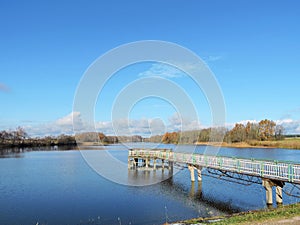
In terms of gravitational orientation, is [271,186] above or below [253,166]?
below

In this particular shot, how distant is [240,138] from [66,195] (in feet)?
281

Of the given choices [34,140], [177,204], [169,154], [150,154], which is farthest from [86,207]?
[34,140]

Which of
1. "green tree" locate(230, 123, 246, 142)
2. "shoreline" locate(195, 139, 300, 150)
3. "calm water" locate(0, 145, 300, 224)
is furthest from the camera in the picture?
"green tree" locate(230, 123, 246, 142)

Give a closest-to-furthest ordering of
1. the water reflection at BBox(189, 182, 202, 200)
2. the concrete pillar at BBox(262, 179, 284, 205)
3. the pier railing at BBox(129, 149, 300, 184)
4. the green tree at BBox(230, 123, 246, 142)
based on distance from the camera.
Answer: the pier railing at BBox(129, 149, 300, 184), the concrete pillar at BBox(262, 179, 284, 205), the water reflection at BBox(189, 182, 202, 200), the green tree at BBox(230, 123, 246, 142)

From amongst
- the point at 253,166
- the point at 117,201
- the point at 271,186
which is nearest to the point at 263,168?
the point at 253,166

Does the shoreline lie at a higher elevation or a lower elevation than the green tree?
lower

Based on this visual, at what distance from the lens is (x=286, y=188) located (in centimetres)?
2203

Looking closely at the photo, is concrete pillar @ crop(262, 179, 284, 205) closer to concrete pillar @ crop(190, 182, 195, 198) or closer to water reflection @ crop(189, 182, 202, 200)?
water reflection @ crop(189, 182, 202, 200)

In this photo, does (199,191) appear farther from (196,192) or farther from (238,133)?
(238,133)

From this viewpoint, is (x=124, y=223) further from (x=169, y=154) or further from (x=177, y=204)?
(x=169, y=154)

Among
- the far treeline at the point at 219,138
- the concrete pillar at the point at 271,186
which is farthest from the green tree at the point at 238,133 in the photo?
the concrete pillar at the point at 271,186

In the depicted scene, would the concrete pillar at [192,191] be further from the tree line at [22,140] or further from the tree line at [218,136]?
the tree line at [22,140]

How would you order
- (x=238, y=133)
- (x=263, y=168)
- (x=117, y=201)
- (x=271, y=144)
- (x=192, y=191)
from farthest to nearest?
1. (x=238, y=133)
2. (x=271, y=144)
3. (x=192, y=191)
4. (x=117, y=201)
5. (x=263, y=168)

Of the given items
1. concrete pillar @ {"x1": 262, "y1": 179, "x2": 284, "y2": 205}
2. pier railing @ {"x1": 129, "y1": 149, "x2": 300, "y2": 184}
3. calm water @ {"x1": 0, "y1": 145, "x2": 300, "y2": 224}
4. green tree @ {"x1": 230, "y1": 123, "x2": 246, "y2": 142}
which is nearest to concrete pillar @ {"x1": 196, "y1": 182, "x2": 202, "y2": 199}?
calm water @ {"x1": 0, "y1": 145, "x2": 300, "y2": 224}
